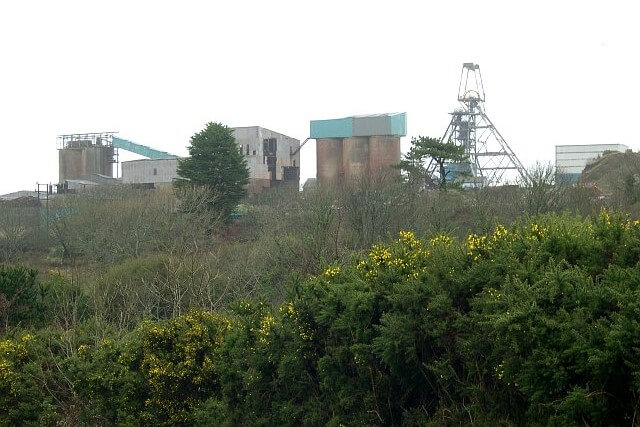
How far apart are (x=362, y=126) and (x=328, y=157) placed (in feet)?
14.4

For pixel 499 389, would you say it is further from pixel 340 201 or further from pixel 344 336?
pixel 340 201

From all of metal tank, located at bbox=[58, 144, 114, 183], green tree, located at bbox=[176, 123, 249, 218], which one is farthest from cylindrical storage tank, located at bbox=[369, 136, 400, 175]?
metal tank, located at bbox=[58, 144, 114, 183]

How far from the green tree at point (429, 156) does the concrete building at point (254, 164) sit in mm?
22377

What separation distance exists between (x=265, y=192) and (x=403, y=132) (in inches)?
585

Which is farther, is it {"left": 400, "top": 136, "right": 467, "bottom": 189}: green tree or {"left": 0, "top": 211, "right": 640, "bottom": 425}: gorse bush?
{"left": 400, "top": 136, "right": 467, "bottom": 189}: green tree

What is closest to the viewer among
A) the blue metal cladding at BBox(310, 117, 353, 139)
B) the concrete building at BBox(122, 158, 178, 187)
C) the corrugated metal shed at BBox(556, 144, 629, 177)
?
the corrugated metal shed at BBox(556, 144, 629, 177)

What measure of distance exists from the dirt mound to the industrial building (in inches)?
621

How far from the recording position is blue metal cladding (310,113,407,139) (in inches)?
2704

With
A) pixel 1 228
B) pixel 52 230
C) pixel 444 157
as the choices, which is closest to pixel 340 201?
pixel 444 157

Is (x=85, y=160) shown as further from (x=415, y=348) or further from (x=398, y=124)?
(x=415, y=348)

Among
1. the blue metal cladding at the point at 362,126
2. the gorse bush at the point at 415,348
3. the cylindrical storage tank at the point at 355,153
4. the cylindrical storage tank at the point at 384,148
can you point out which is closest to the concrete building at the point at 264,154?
the blue metal cladding at the point at 362,126

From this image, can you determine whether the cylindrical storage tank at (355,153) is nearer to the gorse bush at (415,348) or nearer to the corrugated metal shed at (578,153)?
the corrugated metal shed at (578,153)

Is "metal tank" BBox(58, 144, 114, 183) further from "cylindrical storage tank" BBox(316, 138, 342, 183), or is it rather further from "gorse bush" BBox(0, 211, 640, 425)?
"gorse bush" BBox(0, 211, 640, 425)

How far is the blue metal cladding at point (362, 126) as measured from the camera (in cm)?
6869
